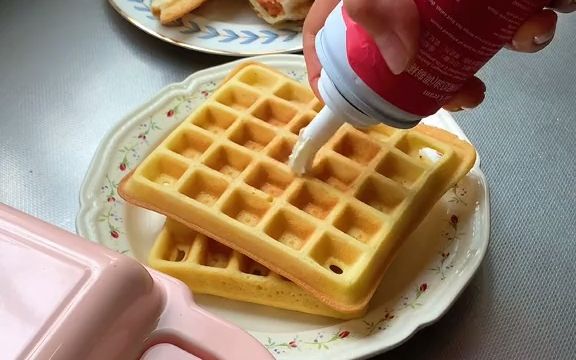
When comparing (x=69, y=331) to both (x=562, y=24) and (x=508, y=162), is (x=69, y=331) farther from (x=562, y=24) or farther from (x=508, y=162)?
(x=562, y=24)

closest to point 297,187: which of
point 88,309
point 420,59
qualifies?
point 420,59

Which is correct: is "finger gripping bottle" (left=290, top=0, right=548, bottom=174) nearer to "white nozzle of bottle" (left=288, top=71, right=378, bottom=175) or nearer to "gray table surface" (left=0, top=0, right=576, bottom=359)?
"white nozzle of bottle" (left=288, top=71, right=378, bottom=175)

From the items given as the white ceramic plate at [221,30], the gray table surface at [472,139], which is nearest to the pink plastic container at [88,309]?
the gray table surface at [472,139]


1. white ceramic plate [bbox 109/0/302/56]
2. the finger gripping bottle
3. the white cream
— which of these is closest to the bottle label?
the finger gripping bottle

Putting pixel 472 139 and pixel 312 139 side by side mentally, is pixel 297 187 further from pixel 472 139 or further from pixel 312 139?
pixel 472 139

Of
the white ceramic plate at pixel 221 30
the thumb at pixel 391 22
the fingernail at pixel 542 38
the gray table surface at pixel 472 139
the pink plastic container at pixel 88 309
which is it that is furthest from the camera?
the white ceramic plate at pixel 221 30

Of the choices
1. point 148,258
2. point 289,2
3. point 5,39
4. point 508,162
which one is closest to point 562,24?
point 508,162

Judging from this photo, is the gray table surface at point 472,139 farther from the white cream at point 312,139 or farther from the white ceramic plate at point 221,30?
the white cream at point 312,139
